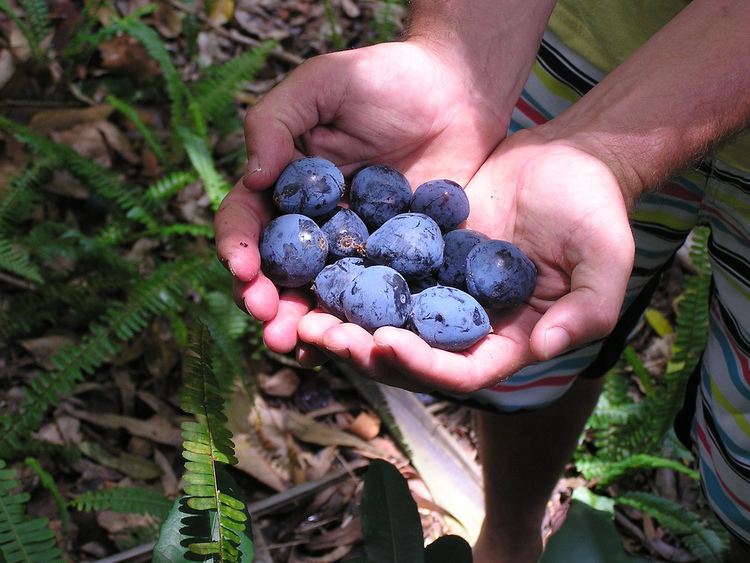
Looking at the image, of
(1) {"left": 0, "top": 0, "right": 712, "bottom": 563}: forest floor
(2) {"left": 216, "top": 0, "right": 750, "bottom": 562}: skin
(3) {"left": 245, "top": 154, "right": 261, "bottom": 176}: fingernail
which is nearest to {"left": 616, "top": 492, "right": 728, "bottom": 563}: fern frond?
(1) {"left": 0, "top": 0, "right": 712, "bottom": 563}: forest floor

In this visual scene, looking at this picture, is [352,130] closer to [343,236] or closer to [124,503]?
[343,236]

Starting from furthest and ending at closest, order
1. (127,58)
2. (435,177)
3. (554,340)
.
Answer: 1. (127,58)
2. (435,177)
3. (554,340)

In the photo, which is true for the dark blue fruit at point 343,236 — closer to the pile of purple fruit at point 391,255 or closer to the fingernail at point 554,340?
the pile of purple fruit at point 391,255

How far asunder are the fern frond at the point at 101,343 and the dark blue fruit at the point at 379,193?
98cm

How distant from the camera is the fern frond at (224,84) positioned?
11.3 feet

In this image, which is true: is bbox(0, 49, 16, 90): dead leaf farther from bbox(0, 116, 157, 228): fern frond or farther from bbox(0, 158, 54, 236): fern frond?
bbox(0, 158, 54, 236): fern frond

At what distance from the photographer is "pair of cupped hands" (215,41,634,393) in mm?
1475

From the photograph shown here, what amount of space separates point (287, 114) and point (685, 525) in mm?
1836

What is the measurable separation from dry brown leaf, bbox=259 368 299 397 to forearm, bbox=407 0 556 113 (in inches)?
54.9

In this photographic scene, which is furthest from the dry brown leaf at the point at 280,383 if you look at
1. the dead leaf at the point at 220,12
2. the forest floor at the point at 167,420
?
the dead leaf at the point at 220,12

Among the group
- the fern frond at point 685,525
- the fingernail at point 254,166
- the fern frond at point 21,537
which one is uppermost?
the fingernail at point 254,166

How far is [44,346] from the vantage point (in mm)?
2709

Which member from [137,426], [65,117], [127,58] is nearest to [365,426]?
[137,426]

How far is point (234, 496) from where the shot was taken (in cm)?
151
